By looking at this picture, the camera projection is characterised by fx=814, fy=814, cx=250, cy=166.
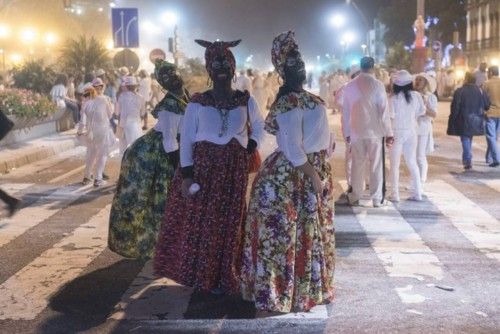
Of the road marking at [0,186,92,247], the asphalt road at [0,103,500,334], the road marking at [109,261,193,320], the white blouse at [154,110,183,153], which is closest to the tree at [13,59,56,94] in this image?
the road marking at [0,186,92,247]

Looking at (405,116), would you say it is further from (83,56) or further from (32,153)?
(83,56)

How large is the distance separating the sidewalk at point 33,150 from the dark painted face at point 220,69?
31.7ft

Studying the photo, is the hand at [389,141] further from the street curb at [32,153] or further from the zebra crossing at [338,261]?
the street curb at [32,153]

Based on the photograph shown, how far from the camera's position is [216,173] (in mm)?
5969

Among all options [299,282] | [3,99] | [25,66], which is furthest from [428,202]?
[25,66]

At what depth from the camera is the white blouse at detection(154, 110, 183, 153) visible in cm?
688

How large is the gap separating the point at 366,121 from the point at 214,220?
444 cm

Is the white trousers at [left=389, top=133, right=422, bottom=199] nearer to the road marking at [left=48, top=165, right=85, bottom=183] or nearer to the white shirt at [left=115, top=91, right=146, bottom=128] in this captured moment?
the white shirt at [left=115, top=91, right=146, bottom=128]

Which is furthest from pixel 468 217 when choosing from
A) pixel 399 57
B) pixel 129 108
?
pixel 399 57

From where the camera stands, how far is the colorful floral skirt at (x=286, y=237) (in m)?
5.70

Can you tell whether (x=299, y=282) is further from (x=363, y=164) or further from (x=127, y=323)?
(x=363, y=164)

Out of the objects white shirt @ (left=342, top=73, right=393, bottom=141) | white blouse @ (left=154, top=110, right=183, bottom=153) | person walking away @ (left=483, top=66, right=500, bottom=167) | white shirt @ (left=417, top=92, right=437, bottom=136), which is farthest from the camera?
person walking away @ (left=483, top=66, right=500, bottom=167)

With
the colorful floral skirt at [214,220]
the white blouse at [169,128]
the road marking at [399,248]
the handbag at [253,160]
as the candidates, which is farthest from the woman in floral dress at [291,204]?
the white blouse at [169,128]

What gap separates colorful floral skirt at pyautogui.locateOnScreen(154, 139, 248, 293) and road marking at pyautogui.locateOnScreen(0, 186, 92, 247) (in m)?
3.27
